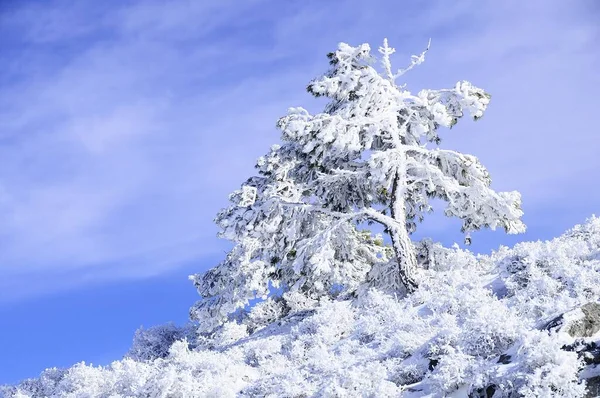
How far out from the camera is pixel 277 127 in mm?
22734

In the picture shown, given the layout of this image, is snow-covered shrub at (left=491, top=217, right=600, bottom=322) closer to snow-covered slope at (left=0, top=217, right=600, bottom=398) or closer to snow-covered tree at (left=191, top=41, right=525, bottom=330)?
snow-covered slope at (left=0, top=217, right=600, bottom=398)

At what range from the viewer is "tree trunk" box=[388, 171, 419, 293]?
20.5 metres

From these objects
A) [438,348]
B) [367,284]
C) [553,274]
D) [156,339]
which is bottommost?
[438,348]

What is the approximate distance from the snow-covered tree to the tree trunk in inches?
1.4

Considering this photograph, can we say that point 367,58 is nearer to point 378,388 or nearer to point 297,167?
point 297,167

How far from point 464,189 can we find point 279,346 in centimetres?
944

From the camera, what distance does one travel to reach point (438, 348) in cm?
1055

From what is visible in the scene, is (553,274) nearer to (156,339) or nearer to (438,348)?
(438,348)

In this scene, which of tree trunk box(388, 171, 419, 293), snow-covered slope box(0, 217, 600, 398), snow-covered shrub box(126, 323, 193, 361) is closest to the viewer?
snow-covered slope box(0, 217, 600, 398)

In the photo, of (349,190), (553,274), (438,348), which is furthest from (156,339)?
(438,348)

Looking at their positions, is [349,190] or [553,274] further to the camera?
[349,190]

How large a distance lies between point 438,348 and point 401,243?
10848mm

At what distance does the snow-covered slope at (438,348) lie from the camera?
29.1ft

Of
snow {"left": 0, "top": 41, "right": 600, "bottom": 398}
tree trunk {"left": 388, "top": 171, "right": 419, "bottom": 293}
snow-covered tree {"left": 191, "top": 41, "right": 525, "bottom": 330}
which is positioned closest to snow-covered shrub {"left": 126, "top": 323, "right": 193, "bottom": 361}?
snow {"left": 0, "top": 41, "right": 600, "bottom": 398}
